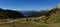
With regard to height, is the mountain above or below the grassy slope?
above

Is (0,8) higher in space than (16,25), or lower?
higher

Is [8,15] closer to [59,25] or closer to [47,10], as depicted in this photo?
[47,10]

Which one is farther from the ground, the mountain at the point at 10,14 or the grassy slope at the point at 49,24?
the mountain at the point at 10,14

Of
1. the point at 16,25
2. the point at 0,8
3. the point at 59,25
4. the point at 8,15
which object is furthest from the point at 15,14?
the point at 59,25

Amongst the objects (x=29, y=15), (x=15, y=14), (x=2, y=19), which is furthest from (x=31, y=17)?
(x=2, y=19)

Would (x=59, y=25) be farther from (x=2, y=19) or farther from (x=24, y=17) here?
(x=2, y=19)

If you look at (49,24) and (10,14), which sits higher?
(10,14)

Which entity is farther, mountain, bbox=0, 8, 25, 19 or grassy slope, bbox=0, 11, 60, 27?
mountain, bbox=0, 8, 25, 19

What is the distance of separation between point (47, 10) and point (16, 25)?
1861 mm

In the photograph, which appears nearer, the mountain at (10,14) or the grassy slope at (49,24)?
the grassy slope at (49,24)

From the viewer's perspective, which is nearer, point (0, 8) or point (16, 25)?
point (16, 25)

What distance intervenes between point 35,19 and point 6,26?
1561mm

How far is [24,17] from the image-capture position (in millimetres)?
6668

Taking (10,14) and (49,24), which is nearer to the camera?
(49,24)
